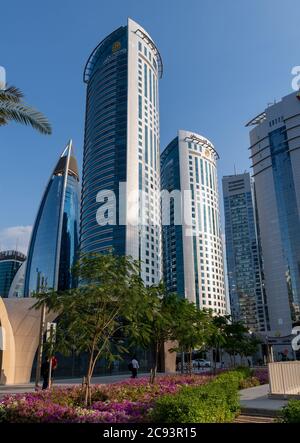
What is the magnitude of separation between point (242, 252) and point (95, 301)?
181395 millimetres

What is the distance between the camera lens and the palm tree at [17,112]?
50.6ft

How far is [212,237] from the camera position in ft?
552

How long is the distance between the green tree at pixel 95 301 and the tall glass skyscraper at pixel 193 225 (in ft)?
468

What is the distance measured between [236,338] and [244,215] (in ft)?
527

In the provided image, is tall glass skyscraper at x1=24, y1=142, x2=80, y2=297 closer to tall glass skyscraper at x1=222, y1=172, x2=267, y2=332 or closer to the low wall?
tall glass skyscraper at x1=222, y1=172, x2=267, y2=332

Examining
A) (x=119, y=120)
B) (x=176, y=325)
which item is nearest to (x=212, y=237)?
(x=119, y=120)

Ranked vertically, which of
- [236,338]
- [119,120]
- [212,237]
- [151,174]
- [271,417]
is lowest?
[271,417]

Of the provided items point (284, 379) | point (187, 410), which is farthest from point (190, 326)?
point (187, 410)

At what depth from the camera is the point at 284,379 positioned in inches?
563

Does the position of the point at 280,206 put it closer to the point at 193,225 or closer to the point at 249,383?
the point at 193,225

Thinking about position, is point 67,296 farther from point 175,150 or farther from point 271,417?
point 175,150

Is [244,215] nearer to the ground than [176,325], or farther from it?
farther from it

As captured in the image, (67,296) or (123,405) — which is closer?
(123,405)

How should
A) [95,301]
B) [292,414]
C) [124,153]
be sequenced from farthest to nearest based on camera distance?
[124,153] → [95,301] → [292,414]
